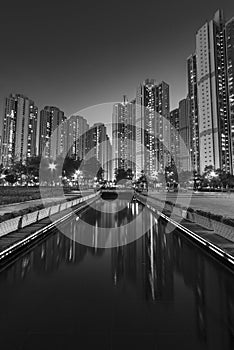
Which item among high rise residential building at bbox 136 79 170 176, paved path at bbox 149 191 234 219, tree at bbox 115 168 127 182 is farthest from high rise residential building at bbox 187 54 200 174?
paved path at bbox 149 191 234 219

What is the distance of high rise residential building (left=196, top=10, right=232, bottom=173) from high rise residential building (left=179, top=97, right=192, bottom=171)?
71.5ft

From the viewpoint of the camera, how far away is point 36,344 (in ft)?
12.0

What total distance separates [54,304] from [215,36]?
13635cm

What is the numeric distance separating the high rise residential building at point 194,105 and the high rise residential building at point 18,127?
3528 inches

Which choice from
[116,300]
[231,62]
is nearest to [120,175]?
[231,62]

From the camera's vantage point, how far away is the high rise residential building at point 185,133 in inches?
5536

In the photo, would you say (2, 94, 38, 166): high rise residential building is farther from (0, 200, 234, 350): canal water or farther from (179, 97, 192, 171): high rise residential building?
(0, 200, 234, 350): canal water

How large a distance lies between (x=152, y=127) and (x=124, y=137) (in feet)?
56.8

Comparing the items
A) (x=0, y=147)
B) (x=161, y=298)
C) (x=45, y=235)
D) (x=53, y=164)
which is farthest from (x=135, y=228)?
(x=0, y=147)

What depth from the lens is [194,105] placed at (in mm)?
131375

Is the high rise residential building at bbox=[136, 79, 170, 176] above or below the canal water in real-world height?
above

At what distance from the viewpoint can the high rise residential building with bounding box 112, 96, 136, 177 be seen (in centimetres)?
14325

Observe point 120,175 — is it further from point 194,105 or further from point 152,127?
point 194,105

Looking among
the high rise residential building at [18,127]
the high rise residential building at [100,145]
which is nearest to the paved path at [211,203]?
the high rise residential building at [100,145]
